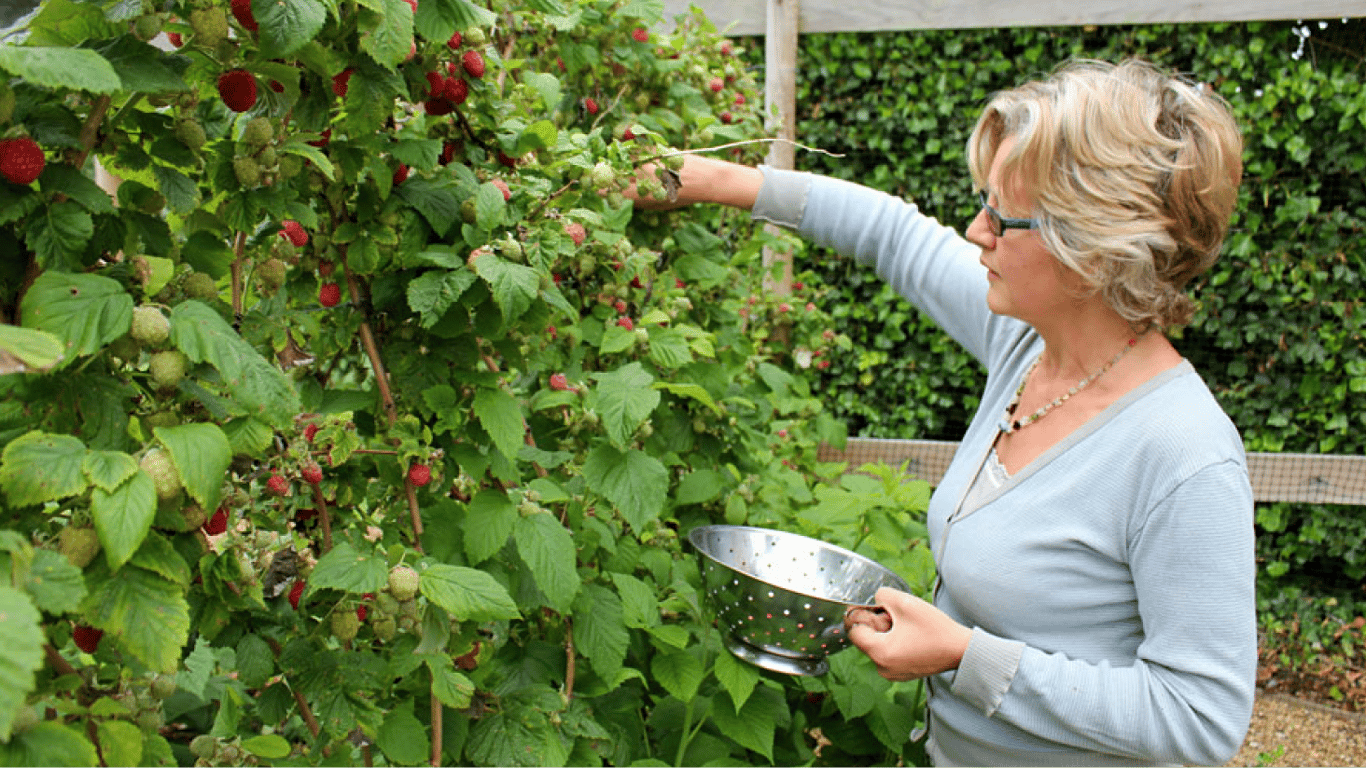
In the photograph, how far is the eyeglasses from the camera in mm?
1421

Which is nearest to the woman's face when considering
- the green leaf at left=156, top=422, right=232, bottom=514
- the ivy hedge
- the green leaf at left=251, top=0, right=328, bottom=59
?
the green leaf at left=251, top=0, right=328, bottom=59

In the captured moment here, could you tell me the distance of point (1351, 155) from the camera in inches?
146

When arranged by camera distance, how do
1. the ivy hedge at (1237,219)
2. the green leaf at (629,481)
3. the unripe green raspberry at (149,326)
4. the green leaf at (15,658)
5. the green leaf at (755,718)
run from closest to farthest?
the green leaf at (15,658), the unripe green raspberry at (149,326), the green leaf at (629,481), the green leaf at (755,718), the ivy hedge at (1237,219)

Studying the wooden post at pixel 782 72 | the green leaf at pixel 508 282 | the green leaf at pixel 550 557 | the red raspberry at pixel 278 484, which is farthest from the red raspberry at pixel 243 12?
the wooden post at pixel 782 72

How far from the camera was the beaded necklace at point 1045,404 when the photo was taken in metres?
1.49

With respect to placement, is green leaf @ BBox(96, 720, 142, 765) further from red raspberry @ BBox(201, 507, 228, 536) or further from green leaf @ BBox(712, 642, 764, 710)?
green leaf @ BBox(712, 642, 764, 710)

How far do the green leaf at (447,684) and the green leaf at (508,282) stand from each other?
15.2 inches

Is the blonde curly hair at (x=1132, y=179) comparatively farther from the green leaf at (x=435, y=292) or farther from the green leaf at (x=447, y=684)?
the green leaf at (x=447, y=684)

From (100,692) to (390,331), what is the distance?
55cm

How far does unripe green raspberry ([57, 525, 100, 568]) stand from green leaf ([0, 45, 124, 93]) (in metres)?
0.31

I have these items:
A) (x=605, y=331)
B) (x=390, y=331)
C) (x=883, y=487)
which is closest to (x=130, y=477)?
(x=390, y=331)

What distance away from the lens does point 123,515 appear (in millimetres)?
690

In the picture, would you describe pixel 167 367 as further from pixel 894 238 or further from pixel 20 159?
pixel 894 238

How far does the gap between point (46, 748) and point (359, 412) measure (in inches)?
29.6
